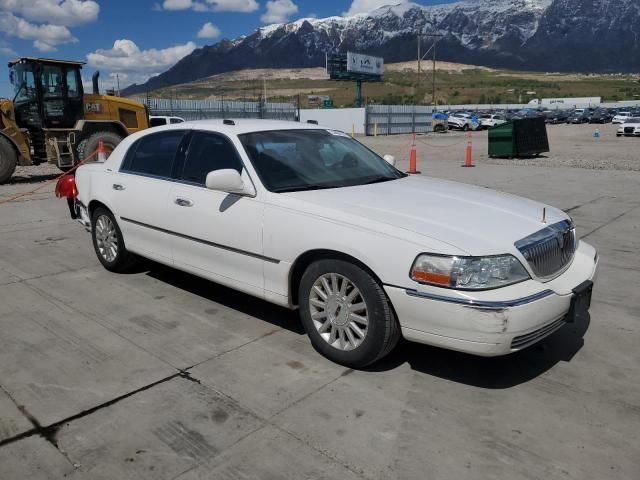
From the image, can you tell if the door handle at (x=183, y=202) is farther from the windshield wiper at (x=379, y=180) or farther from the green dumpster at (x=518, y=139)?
the green dumpster at (x=518, y=139)

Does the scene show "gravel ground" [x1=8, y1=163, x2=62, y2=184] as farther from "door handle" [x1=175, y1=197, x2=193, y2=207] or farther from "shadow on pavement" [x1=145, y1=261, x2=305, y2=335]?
"door handle" [x1=175, y1=197, x2=193, y2=207]

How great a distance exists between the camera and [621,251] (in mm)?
6473

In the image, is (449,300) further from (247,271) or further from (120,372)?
(120,372)

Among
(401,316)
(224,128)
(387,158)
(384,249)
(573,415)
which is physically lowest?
(573,415)

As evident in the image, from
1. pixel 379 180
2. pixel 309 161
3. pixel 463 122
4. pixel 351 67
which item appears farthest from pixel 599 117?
pixel 309 161

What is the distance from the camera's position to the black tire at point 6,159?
12812 millimetres

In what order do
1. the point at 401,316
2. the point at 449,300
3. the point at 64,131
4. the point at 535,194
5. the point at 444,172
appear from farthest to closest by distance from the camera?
the point at 444,172 → the point at 64,131 → the point at 535,194 → the point at 401,316 → the point at 449,300

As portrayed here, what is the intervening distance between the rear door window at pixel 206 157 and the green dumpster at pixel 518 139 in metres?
15.9

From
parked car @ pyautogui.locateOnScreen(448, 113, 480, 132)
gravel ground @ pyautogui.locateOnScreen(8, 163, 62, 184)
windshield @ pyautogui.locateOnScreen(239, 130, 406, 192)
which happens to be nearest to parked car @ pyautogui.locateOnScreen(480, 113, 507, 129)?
parked car @ pyautogui.locateOnScreen(448, 113, 480, 132)

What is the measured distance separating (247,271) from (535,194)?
809 centimetres

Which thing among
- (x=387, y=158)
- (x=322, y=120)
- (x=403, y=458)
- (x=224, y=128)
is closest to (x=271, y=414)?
(x=403, y=458)

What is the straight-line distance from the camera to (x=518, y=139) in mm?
18703

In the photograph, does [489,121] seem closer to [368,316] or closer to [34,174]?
[34,174]

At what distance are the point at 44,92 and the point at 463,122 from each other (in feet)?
130
